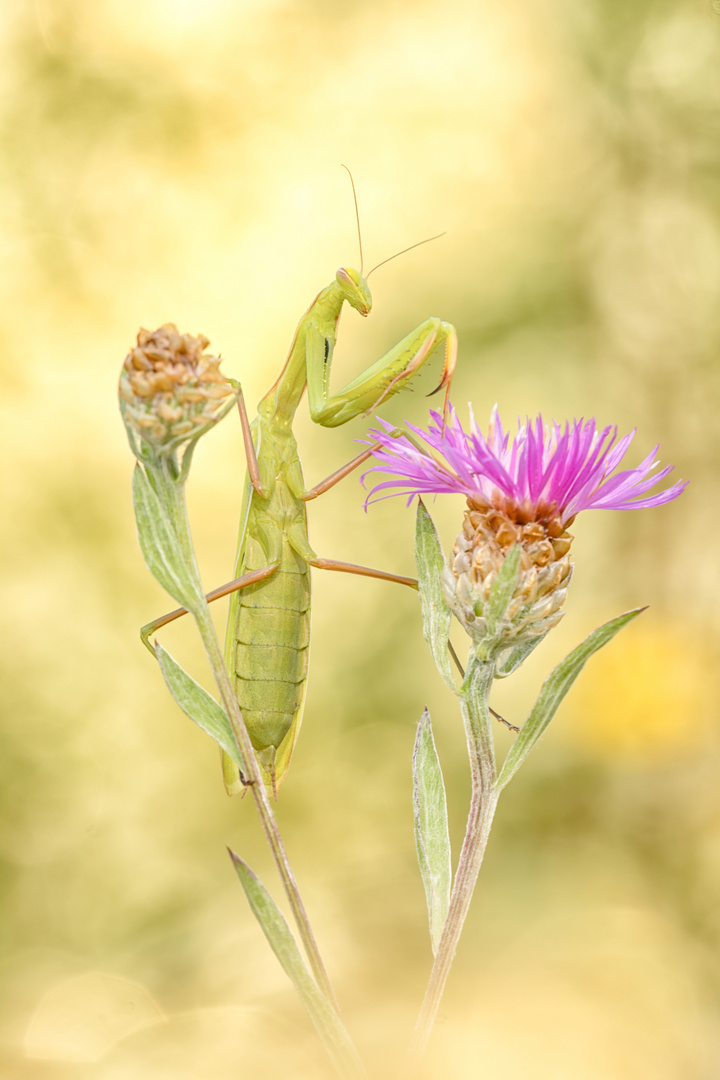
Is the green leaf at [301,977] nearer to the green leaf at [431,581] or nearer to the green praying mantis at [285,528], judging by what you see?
the green leaf at [431,581]

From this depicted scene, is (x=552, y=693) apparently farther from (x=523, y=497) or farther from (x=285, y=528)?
(x=285, y=528)

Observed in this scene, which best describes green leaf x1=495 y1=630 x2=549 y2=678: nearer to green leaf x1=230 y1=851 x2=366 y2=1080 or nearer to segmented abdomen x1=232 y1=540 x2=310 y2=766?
green leaf x1=230 y1=851 x2=366 y2=1080

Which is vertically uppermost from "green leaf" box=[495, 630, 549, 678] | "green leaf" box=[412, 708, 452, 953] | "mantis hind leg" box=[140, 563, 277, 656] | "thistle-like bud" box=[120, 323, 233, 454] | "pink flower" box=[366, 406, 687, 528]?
"mantis hind leg" box=[140, 563, 277, 656]

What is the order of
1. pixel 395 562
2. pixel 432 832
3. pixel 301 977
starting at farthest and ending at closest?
pixel 395 562
pixel 432 832
pixel 301 977

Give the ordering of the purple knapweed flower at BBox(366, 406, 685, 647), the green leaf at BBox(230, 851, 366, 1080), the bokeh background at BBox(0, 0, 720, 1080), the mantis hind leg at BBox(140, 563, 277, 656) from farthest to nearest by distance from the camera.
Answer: the bokeh background at BBox(0, 0, 720, 1080) → the mantis hind leg at BBox(140, 563, 277, 656) → the purple knapweed flower at BBox(366, 406, 685, 647) → the green leaf at BBox(230, 851, 366, 1080)

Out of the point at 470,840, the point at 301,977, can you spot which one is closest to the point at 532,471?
the point at 470,840

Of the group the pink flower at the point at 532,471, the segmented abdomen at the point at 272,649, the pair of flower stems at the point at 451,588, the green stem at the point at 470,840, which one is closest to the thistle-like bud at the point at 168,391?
the pair of flower stems at the point at 451,588

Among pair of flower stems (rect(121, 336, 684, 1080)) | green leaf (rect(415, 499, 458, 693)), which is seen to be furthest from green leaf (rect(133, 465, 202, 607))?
green leaf (rect(415, 499, 458, 693))

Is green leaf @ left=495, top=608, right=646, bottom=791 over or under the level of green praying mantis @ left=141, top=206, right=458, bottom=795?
under
